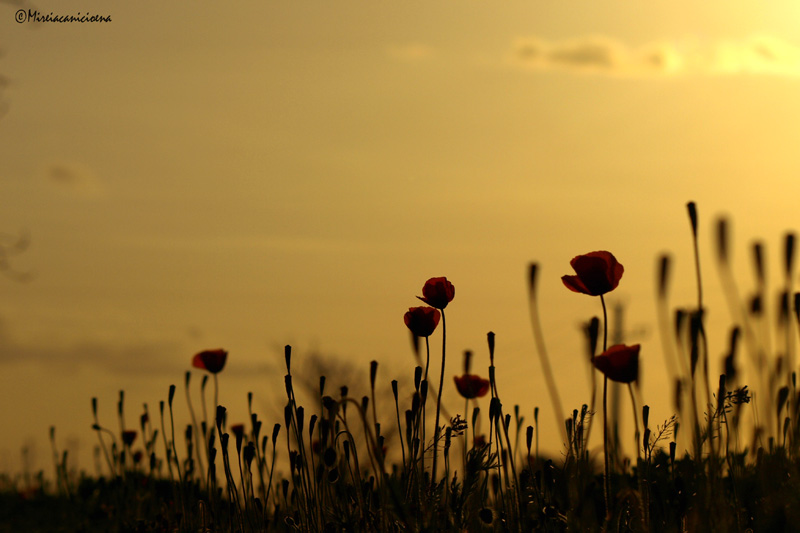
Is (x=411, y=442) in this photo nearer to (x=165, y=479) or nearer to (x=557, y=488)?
(x=557, y=488)

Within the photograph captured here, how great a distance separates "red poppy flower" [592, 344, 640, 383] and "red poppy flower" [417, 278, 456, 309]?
0.78m

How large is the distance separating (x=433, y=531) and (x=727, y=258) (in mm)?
1561

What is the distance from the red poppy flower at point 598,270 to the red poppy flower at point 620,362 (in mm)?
352

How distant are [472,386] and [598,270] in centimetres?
131

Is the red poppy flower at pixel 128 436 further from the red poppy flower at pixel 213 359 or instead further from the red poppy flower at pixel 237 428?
the red poppy flower at pixel 213 359

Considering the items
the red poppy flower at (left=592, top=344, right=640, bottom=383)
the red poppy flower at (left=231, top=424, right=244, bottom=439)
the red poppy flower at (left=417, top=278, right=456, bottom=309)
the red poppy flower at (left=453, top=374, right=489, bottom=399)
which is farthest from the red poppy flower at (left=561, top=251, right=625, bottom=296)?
the red poppy flower at (left=231, top=424, right=244, bottom=439)

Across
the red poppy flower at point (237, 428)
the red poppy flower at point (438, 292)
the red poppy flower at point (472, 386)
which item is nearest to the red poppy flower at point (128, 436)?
the red poppy flower at point (237, 428)

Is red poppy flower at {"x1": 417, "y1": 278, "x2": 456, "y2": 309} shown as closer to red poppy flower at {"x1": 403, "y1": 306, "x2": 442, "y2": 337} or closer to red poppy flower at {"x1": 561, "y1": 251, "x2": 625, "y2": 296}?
red poppy flower at {"x1": 403, "y1": 306, "x2": 442, "y2": 337}

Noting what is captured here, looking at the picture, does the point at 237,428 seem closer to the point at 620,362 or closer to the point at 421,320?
the point at 421,320

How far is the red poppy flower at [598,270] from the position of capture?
362 centimetres

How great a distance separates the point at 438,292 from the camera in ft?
12.8

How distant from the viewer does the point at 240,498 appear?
469cm

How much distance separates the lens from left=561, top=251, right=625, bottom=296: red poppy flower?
3.62 metres

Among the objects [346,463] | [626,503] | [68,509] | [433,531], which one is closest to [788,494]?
[626,503]
